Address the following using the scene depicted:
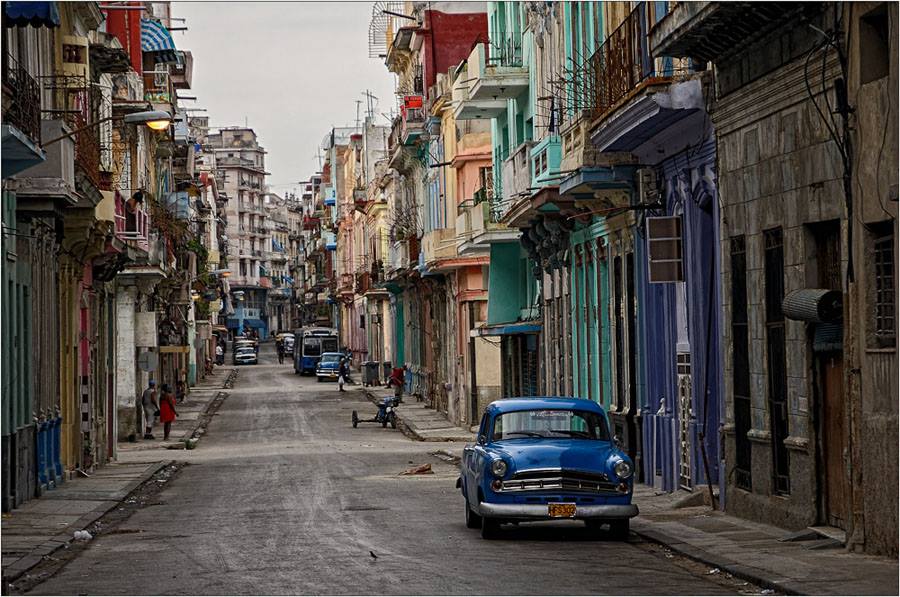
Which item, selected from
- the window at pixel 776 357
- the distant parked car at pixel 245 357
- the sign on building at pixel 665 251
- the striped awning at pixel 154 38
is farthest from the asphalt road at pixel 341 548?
the distant parked car at pixel 245 357

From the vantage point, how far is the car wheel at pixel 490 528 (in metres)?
19.0

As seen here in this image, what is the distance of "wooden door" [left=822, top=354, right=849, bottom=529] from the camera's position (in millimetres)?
17781

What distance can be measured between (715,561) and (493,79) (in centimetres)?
2153

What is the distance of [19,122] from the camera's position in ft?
69.2

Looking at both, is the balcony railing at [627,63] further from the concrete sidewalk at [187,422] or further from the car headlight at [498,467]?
the concrete sidewalk at [187,422]

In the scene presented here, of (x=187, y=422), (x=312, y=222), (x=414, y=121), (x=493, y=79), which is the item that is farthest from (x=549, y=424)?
(x=312, y=222)

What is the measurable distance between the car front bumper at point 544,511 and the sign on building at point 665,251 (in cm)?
614

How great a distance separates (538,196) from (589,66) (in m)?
4.07

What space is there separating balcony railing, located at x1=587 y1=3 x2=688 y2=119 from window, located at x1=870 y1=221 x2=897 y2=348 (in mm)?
6985

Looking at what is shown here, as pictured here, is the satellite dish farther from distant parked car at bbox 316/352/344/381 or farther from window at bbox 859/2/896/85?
distant parked car at bbox 316/352/344/381

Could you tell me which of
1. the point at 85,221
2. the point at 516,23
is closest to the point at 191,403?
the point at 516,23

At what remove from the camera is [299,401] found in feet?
232

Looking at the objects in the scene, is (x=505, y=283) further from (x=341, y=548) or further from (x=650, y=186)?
(x=341, y=548)

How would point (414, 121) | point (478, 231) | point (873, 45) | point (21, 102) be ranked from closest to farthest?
point (873, 45) → point (21, 102) → point (478, 231) → point (414, 121)
